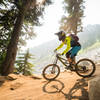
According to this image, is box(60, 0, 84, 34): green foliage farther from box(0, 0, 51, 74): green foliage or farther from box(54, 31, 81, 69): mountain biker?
box(54, 31, 81, 69): mountain biker

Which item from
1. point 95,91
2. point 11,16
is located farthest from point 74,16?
point 95,91

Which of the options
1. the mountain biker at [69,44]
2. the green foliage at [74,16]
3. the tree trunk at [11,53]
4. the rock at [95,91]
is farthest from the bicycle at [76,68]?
the green foliage at [74,16]

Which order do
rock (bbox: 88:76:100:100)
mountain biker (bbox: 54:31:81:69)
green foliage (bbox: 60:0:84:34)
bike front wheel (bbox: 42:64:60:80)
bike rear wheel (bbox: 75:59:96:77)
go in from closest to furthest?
rock (bbox: 88:76:100:100), mountain biker (bbox: 54:31:81:69), bike rear wheel (bbox: 75:59:96:77), bike front wheel (bbox: 42:64:60:80), green foliage (bbox: 60:0:84:34)

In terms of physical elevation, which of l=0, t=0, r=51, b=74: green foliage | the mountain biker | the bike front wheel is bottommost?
the bike front wheel

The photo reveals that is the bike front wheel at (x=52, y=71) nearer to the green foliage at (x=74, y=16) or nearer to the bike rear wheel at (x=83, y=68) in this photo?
the bike rear wheel at (x=83, y=68)

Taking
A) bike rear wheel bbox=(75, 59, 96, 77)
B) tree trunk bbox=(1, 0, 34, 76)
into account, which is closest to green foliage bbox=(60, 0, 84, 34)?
tree trunk bbox=(1, 0, 34, 76)

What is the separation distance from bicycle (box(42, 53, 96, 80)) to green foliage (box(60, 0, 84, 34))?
883 cm

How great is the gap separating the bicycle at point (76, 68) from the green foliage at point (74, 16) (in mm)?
8833

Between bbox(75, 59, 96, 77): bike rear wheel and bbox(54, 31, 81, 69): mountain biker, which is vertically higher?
bbox(54, 31, 81, 69): mountain biker

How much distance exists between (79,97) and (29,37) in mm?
9458

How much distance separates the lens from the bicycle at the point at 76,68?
4.96 m

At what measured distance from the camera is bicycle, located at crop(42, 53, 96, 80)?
195 inches

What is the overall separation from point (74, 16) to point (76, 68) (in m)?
10.5

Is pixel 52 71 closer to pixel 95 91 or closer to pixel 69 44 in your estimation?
pixel 69 44
